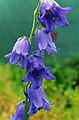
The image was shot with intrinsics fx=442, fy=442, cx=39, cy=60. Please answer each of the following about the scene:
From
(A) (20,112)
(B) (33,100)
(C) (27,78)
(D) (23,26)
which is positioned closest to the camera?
(C) (27,78)

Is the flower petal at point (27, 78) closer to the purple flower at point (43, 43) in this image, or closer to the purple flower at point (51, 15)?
the purple flower at point (43, 43)

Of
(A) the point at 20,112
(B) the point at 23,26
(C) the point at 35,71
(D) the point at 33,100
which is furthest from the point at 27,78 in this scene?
(B) the point at 23,26

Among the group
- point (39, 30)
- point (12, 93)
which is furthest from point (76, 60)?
point (39, 30)

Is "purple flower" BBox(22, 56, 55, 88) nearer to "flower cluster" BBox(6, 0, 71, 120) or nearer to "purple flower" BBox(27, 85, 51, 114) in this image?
"flower cluster" BBox(6, 0, 71, 120)

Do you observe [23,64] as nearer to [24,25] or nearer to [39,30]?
[39,30]

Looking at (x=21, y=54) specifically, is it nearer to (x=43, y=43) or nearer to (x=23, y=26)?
(x=43, y=43)

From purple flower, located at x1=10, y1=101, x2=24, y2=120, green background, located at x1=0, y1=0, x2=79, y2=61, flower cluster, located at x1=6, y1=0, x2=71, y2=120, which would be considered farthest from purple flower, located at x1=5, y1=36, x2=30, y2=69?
green background, located at x1=0, y1=0, x2=79, y2=61

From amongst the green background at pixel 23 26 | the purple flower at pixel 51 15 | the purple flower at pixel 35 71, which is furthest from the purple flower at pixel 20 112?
the green background at pixel 23 26
